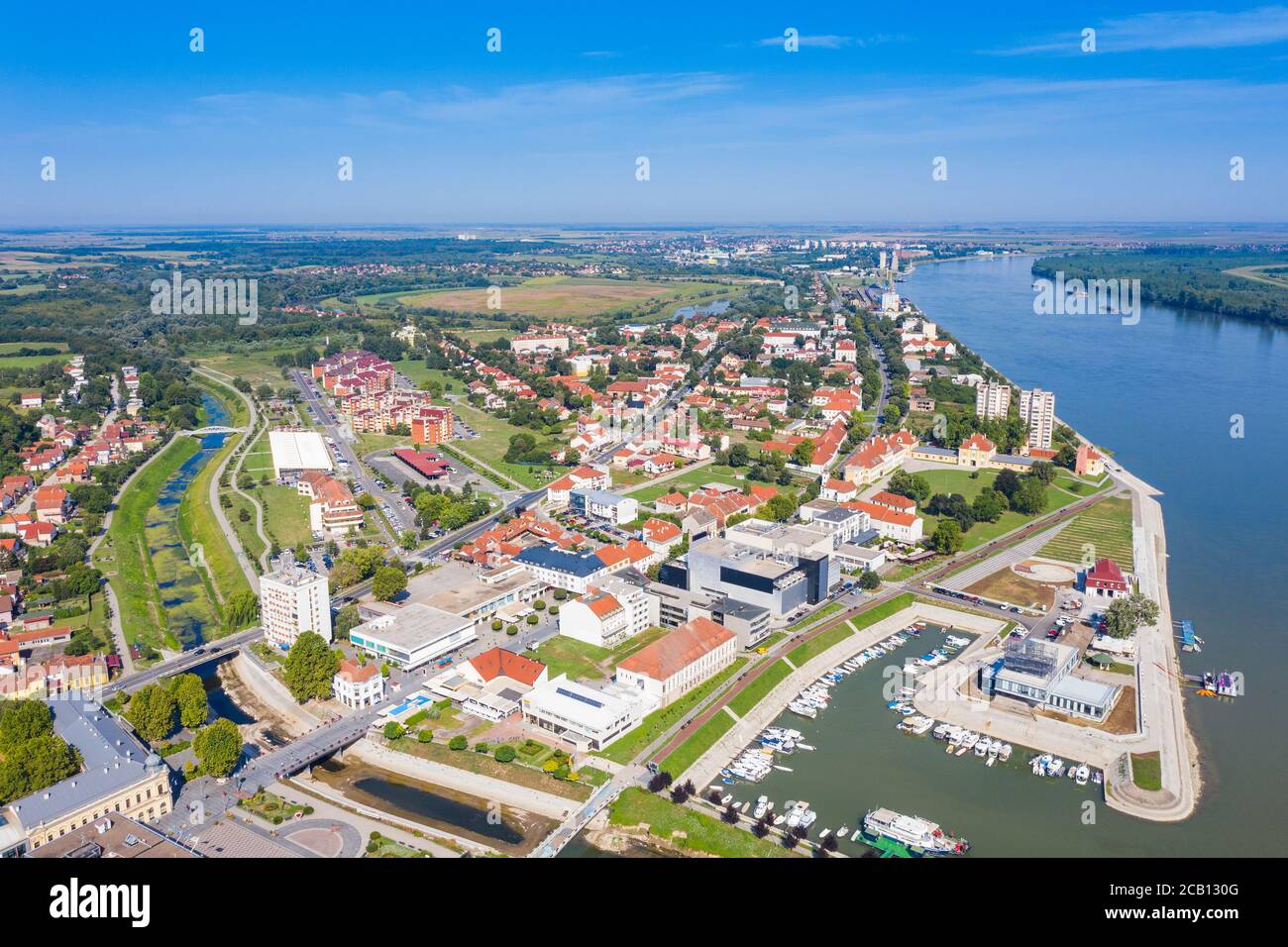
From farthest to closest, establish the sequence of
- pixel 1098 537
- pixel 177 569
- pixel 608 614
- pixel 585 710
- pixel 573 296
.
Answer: pixel 573 296
pixel 1098 537
pixel 177 569
pixel 608 614
pixel 585 710

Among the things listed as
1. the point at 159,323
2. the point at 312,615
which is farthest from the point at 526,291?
the point at 312,615

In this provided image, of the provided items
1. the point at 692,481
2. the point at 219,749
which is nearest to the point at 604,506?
the point at 692,481

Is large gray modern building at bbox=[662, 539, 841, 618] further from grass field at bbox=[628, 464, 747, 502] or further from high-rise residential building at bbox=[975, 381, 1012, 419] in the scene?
high-rise residential building at bbox=[975, 381, 1012, 419]

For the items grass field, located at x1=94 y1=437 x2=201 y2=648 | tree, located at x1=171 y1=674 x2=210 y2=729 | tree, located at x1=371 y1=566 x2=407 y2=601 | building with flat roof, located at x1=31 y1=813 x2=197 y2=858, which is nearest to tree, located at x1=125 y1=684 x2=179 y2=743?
tree, located at x1=171 y1=674 x2=210 y2=729

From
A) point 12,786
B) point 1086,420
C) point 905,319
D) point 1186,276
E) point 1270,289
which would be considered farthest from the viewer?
point 1186,276

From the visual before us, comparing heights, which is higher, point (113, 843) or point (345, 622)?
point (345, 622)

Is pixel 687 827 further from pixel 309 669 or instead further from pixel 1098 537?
pixel 1098 537

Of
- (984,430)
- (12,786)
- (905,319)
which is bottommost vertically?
(12,786)
